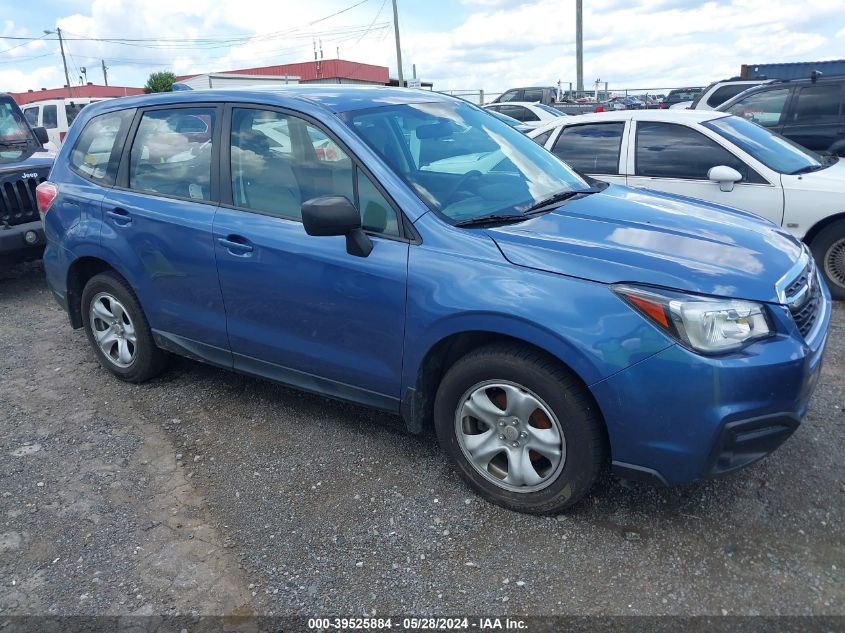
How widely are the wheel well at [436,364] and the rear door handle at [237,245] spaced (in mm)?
1154

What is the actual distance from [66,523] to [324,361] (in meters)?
1.40

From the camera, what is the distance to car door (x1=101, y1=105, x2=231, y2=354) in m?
3.88

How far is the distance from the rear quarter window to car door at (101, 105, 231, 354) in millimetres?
96

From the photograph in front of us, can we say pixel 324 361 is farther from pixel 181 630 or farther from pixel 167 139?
pixel 167 139

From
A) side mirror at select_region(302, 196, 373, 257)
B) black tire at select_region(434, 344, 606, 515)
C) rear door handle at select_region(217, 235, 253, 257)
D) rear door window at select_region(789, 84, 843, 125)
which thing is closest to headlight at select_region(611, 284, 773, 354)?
black tire at select_region(434, 344, 606, 515)

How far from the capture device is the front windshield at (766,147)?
19.6ft

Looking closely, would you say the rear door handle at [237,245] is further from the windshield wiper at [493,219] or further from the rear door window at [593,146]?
the rear door window at [593,146]

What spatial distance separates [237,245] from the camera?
3662 millimetres

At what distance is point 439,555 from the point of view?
115 inches

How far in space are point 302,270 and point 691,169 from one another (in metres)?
4.13

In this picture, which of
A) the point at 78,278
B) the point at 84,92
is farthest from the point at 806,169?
the point at 84,92

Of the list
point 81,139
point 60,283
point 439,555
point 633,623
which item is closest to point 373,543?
point 439,555

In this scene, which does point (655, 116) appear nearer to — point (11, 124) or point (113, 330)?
point (113, 330)

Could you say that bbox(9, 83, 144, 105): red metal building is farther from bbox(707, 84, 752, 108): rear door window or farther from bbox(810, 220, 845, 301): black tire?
bbox(810, 220, 845, 301): black tire
